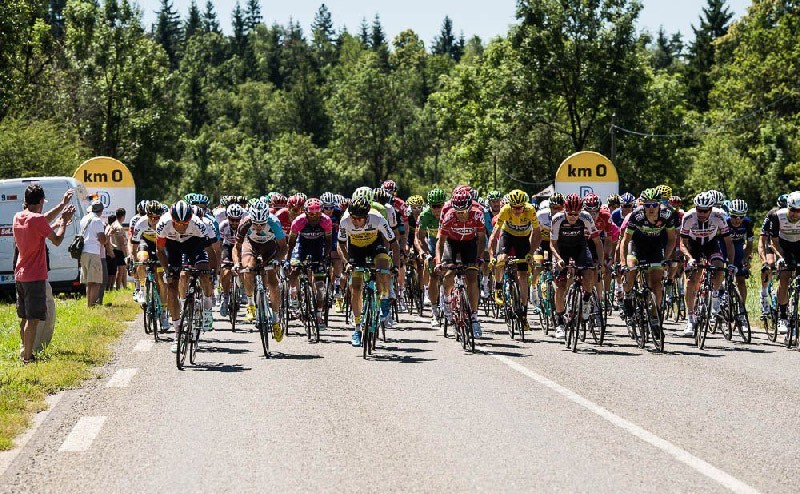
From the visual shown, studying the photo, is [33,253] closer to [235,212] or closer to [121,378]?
[121,378]

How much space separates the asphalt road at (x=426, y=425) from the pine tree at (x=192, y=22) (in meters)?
168

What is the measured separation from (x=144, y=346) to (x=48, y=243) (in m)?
9.79

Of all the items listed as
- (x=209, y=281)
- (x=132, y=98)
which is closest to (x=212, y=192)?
(x=132, y=98)

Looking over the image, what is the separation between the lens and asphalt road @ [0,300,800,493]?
7133mm

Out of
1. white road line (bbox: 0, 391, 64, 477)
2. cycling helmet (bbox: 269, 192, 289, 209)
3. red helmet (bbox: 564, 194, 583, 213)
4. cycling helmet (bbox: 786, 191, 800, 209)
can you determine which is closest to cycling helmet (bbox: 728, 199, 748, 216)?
cycling helmet (bbox: 786, 191, 800, 209)

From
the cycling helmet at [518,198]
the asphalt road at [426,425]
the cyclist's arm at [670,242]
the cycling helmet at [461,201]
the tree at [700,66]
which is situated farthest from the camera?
the tree at [700,66]

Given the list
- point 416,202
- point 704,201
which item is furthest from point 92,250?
point 704,201

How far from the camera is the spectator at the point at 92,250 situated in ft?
69.8

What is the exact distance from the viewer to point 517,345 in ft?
50.5

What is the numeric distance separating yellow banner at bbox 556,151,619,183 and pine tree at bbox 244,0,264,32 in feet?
510

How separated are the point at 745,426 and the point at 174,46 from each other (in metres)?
170

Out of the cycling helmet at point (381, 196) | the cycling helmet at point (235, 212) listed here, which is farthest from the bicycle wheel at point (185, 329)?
the cycling helmet at point (381, 196)

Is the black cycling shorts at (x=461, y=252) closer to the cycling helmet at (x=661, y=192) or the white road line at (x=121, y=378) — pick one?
the cycling helmet at (x=661, y=192)

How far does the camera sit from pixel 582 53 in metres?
60.9
